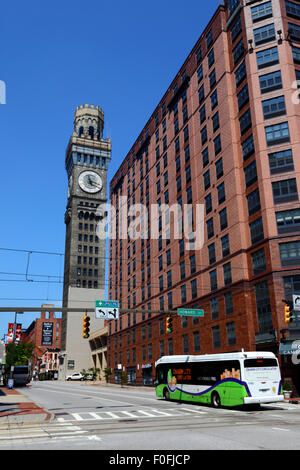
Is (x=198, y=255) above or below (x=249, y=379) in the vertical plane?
above

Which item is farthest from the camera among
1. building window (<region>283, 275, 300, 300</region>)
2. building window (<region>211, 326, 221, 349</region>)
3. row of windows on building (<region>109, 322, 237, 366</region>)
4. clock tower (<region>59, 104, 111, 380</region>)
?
clock tower (<region>59, 104, 111, 380</region>)

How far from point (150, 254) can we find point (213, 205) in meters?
21.8

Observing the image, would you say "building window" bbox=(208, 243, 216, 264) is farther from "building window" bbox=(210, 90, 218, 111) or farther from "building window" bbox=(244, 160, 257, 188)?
"building window" bbox=(210, 90, 218, 111)

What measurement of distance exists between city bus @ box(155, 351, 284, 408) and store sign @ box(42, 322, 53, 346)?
132 meters

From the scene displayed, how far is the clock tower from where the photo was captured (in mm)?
115875

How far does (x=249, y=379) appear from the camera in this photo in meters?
23.0

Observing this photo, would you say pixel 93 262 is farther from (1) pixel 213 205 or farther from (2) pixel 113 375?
(1) pixel 213 205

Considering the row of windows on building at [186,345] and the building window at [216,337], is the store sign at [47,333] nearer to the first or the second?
the row of windows on building at [186,345]

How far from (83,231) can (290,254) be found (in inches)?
3685

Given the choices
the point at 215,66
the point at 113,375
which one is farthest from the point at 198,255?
the point at 113,375

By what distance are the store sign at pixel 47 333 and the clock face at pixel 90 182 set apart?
5904 centimetres

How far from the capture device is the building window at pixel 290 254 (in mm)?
37094

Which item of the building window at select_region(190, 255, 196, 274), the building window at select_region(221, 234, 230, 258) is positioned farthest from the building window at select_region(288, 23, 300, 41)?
the building window at select_region(190, 255, 196, 274)

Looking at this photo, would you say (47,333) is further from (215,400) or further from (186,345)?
(215,400)
